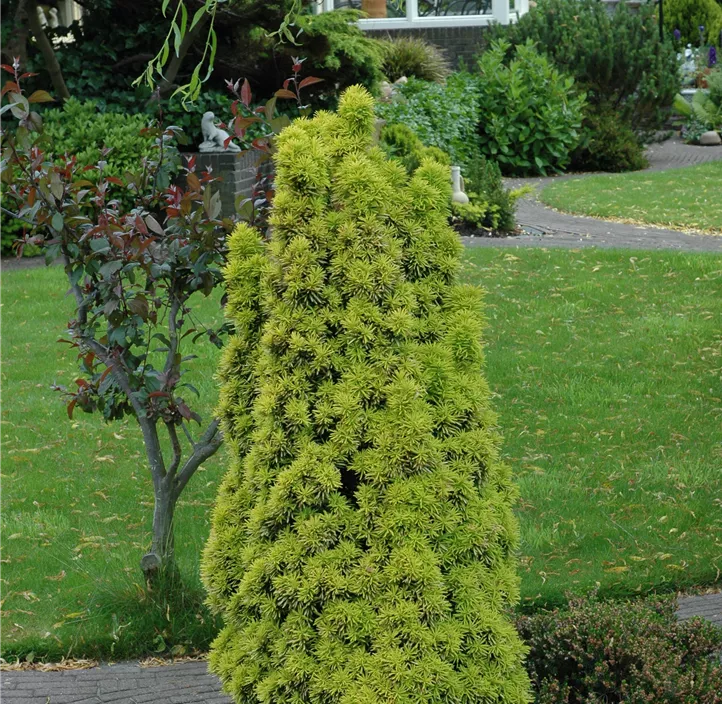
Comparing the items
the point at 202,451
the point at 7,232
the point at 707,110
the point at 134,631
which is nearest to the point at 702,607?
the point at 202,451

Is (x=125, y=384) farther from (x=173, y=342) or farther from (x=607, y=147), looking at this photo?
(x=607, y=147)

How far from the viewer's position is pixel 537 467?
5879 millimetres

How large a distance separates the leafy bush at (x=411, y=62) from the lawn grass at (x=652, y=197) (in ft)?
12.8

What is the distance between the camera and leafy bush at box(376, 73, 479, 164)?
1549 centimetres

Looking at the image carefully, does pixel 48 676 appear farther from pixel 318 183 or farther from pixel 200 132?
pixel 200 132

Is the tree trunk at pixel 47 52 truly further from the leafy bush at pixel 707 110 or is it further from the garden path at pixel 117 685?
the leafy bush at pixel 707 110

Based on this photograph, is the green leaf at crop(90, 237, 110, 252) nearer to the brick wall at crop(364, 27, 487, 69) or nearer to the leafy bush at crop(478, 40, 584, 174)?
the leafy bush at crop(478, 40, 584, 174)

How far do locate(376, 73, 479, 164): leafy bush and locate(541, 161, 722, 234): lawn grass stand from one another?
62.6 inches

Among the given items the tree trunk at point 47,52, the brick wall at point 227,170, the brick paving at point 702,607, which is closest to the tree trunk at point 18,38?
the tree trunk at point 47,52

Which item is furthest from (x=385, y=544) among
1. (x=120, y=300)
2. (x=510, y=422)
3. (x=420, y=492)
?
(x=510, y=422)

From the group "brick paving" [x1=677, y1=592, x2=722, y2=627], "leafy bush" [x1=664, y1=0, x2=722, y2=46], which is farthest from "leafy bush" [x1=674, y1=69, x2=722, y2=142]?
"brick paving" [x1=677, y1=592, x2=722, y2=627]

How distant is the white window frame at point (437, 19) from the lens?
21.5 meters

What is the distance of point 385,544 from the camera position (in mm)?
2816

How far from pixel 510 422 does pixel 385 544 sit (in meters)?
3.90
